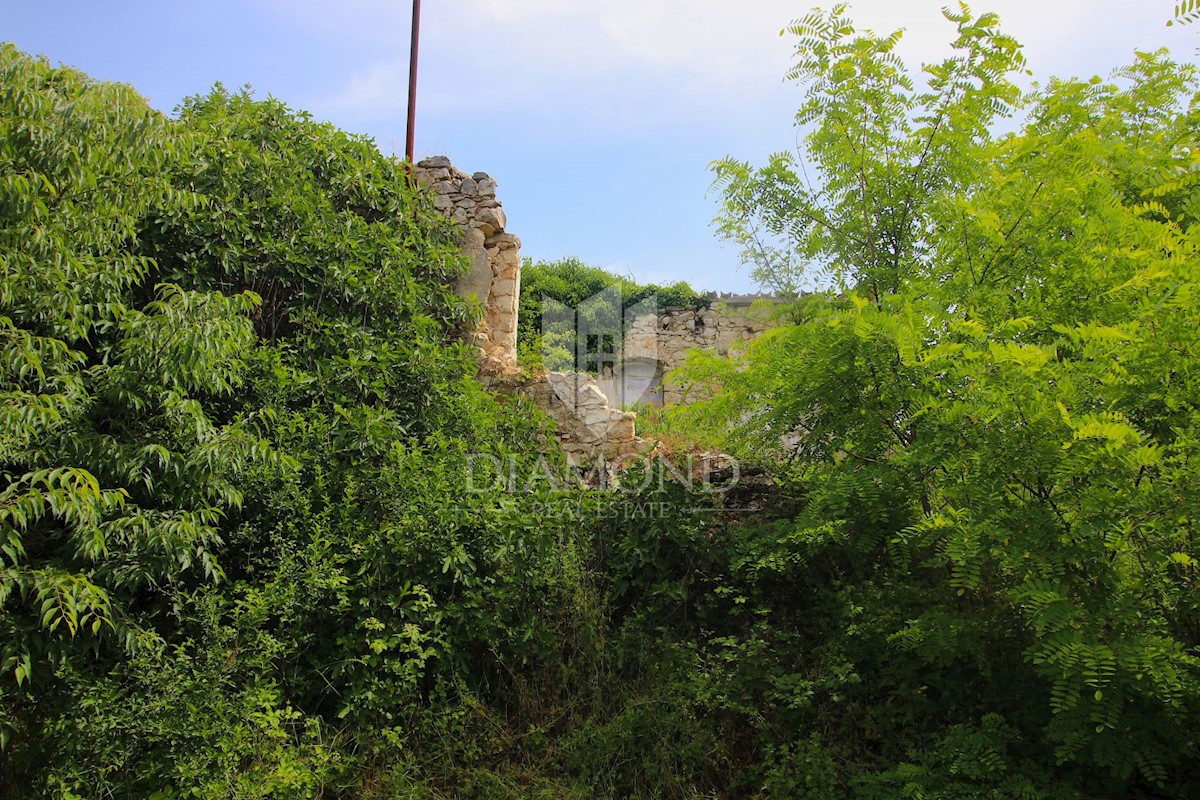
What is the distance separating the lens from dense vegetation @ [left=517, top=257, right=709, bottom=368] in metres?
13.6

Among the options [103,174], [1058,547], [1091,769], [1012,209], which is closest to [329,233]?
[103,174]

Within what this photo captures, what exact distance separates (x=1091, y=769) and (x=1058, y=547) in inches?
44.5

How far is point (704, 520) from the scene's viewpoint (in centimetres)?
575

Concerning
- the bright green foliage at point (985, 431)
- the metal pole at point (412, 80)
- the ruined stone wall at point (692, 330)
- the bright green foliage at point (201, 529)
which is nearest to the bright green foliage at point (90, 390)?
the bright green foliage at point (201, 529)

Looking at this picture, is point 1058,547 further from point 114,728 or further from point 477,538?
point 114,728

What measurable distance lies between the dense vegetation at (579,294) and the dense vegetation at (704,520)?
769 centimetres

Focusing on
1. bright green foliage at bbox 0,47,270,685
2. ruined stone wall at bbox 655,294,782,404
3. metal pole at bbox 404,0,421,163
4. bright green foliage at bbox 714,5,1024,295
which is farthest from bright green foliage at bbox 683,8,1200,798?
ruined stone wall at bbox 655,294,782,404

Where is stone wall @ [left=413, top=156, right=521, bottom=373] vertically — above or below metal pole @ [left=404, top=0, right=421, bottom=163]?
below

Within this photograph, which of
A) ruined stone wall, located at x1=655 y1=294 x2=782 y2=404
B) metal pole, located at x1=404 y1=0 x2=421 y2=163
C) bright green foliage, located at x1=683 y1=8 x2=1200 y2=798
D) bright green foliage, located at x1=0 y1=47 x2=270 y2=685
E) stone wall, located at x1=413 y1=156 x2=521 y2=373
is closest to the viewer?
bright green foliage, located at x1=683 y1=8 x2=1200 y2=798

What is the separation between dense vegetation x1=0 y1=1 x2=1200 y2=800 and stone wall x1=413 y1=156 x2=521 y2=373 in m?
2.39

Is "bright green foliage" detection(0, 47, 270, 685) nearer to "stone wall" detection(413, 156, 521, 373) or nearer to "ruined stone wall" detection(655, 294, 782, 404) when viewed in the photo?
"stone wall" detection(413, 156, 521, 373)

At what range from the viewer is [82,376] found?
4.75m

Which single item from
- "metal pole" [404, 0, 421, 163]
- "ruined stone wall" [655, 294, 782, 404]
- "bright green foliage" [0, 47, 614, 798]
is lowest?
"bright green foliage" [0, 47, 614, 798]

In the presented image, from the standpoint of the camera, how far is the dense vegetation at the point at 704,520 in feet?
12.0
